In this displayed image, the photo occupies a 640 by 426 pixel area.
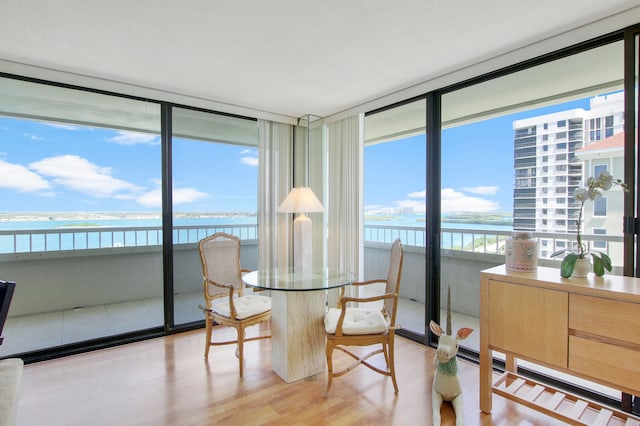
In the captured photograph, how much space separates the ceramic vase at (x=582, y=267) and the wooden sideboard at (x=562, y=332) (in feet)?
0.13

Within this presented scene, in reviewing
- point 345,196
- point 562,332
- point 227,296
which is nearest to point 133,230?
point 227,296

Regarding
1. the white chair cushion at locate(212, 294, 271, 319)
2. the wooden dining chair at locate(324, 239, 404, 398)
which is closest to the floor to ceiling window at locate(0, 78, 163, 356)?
the white chair cushion at locate(212, 294, 271, 319)

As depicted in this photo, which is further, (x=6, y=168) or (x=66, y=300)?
(x=66, y=300)

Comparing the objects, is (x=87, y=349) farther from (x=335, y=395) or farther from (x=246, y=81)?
(x=246, y=81)

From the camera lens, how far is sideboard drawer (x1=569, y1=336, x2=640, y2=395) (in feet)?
5.32

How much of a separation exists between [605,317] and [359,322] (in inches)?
56.5

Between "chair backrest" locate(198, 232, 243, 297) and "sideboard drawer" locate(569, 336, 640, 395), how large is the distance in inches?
102

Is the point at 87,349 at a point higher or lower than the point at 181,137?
lower

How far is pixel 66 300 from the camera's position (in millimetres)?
3244

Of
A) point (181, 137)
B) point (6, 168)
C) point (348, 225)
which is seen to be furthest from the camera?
point (348, 225)

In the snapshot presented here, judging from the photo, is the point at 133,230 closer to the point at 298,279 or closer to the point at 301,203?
the point at 301,203

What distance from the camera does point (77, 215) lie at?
3.18 m

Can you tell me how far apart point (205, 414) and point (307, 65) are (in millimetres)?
2630

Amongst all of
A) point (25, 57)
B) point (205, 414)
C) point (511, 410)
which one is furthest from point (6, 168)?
point (511, 410)
